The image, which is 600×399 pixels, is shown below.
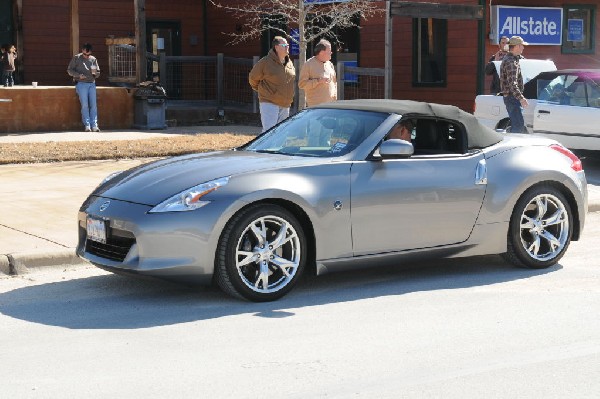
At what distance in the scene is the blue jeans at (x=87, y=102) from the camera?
67.3 feet

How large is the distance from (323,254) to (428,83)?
17.4 meters

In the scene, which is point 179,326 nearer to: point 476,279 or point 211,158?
point 211,158

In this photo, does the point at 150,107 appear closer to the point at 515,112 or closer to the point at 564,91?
the point at 515,112

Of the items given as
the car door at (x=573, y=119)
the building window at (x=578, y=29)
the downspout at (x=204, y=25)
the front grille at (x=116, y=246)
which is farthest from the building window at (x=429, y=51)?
the front grille at (x=116, y=246)

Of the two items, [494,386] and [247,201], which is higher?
[247,201]

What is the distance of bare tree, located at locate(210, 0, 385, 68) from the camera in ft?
69.6

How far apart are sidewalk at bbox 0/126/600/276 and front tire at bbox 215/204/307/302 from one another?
2130 millimetres

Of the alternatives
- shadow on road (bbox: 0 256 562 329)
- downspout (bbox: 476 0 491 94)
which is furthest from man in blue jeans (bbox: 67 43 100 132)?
shadow on road (bbox: 0 256 562 329)

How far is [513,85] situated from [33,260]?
28.5ft

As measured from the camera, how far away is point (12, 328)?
21.9 feet

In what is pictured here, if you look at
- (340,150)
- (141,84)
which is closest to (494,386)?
(340,150)

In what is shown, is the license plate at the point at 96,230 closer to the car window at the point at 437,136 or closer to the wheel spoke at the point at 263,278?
the wheel spoke at the point at 263,278

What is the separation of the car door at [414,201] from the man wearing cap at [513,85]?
293 inches

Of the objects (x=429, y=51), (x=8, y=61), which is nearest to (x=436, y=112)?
(x=429, y=51)
